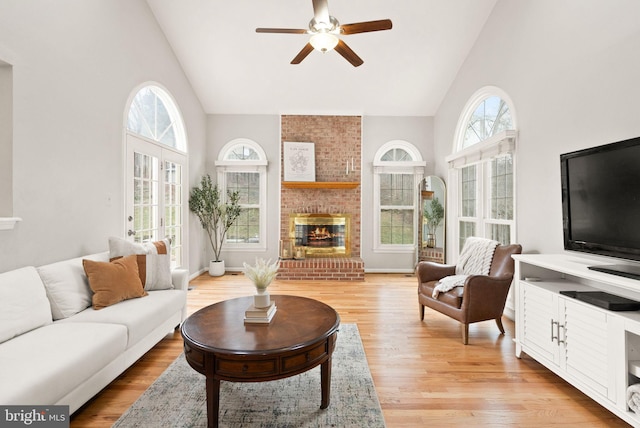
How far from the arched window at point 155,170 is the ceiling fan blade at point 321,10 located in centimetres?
251

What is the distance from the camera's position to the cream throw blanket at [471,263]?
128 inches

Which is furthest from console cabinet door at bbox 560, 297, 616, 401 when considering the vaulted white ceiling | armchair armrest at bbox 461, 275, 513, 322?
the vaulted white ceiling

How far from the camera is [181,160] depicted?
5.04m

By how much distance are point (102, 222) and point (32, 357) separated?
1.86 metres

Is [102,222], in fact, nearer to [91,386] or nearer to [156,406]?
[91,386]

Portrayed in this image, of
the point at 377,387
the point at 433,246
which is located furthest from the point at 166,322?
the point at 433,246

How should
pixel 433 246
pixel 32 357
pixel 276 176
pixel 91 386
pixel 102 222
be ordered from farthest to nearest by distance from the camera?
1. pixel 276 176
2. pixel 433 246
3. pixel 102 222
4. pixel 91 386
5. pixel 32 357

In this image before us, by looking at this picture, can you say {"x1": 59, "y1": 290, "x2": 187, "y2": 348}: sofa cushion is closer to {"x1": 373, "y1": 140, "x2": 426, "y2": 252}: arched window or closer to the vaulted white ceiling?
the vaulted white ceiling

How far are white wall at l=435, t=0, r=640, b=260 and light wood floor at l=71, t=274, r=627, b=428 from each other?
122cm

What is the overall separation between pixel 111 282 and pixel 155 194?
2.01 metres

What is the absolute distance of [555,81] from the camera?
2926 millimetres

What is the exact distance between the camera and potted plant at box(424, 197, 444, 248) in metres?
5.53

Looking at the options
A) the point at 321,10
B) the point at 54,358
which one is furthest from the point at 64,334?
the point at 321,10

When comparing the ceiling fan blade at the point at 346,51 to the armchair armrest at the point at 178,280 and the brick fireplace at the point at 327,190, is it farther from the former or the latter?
the brick fireplace at the point at 327,190
